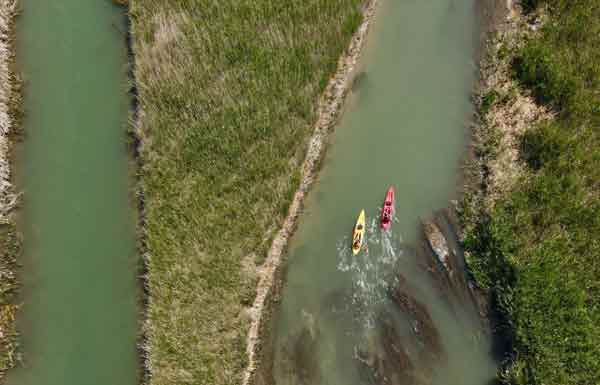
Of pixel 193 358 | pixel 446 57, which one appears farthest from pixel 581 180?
pixel 193 358

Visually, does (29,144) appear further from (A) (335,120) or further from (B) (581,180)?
(B) (581,180)

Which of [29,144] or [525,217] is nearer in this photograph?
[525,217]

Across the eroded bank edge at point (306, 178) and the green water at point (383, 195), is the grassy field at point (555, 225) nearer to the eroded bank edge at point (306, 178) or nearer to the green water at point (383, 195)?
the green water at point (383, 195)

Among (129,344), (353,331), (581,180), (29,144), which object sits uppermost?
(581,180)

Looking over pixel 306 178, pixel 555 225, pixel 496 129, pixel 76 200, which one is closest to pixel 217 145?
pixel 306 178

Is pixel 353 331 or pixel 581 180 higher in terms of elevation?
pixel 581 180

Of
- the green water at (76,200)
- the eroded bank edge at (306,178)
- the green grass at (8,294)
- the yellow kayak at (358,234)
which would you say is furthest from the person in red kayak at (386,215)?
the green grass at (8,294)
